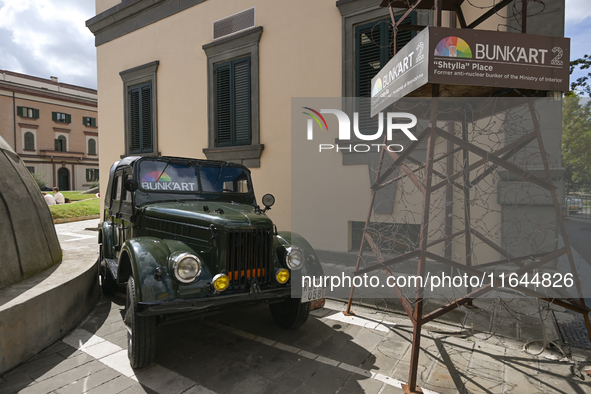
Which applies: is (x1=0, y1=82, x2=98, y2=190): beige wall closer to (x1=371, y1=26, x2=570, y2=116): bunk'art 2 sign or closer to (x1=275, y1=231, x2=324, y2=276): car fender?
(x1=275, y1=231, x2=324, y2=276): car fender

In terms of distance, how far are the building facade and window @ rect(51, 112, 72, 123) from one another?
1231 inches

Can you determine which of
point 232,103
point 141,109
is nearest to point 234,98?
point 232,103

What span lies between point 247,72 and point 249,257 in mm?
5685

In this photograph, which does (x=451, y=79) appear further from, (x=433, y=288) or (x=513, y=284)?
(x=433, y=288)

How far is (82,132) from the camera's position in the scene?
127 ft

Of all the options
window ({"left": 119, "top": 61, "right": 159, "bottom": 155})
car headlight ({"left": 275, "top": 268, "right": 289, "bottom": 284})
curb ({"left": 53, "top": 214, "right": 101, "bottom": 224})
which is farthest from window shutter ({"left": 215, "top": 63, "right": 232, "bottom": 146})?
curb ({"left": 53, "top": 214, "right": 101, "bottom": 224})

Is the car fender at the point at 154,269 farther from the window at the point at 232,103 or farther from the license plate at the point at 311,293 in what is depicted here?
the window at the point at 232,103

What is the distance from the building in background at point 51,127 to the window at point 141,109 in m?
28.8

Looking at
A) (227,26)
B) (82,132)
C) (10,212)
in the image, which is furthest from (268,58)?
(82,132)

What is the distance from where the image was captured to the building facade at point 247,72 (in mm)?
6496

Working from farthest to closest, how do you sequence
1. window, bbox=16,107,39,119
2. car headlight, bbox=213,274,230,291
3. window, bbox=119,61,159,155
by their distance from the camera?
window, bbox=16,107,39,119, window, bbox=119,61,159,155, car headlight, bbox=213,274,230,291

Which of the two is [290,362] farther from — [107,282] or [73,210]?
[73,210]

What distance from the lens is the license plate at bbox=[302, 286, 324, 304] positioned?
3578 millimetres

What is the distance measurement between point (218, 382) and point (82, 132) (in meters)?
43.5
